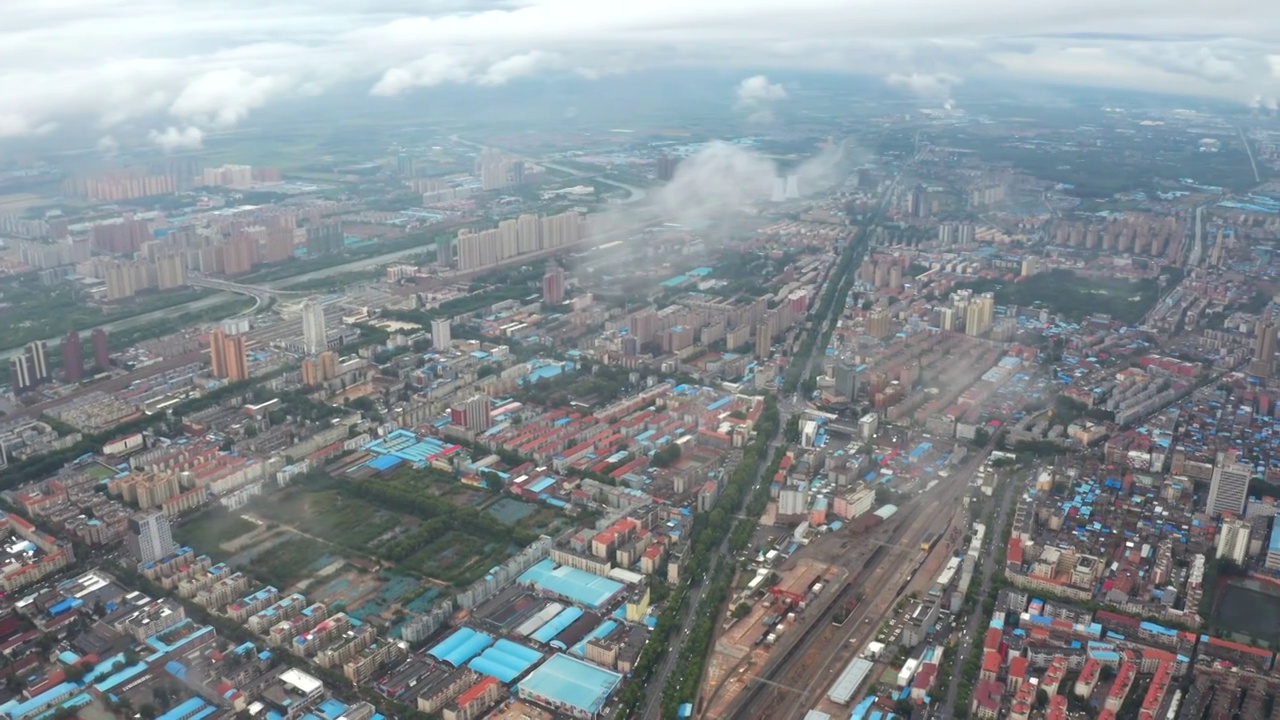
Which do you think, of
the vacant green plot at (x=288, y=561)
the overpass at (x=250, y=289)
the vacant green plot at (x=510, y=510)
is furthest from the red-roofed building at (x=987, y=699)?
the overpass at (x=250, y=289)

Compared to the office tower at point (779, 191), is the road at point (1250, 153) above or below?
above

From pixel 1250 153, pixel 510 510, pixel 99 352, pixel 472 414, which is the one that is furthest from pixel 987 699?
pixel 1250 153

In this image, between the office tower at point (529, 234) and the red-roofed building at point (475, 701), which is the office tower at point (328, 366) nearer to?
the red-roofed building at point (475, 701)

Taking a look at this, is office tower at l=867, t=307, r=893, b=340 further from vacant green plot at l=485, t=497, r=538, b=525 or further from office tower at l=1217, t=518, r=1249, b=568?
vacant green plot at l=485, t=497, r=538, b=525

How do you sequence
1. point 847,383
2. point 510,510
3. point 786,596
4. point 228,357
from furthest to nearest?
point 228,357, point 847,383, point 510,510, point 786,596

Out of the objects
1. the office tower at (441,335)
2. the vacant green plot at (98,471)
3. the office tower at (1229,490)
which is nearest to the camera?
the office tower at (1229,490)

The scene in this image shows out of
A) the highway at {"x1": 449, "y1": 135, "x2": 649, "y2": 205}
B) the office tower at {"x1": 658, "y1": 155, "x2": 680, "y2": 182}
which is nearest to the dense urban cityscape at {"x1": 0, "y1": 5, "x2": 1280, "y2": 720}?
the highway at {"x1": 449, "y1": 135, "x2": 649, "y2": 205}

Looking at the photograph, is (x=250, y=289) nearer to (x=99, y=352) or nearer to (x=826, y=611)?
(x=99, y=352)
